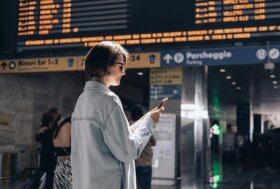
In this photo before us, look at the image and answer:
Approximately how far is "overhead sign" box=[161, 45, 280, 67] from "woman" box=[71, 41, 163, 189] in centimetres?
595

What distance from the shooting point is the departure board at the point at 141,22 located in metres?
6.63

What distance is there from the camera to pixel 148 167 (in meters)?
4.94

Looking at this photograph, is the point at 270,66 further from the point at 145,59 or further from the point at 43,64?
the point at 43,64

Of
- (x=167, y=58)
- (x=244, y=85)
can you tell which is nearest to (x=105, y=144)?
(x=167, y=58)

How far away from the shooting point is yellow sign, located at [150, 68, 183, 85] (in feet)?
32.2

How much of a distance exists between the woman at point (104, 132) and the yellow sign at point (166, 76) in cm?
832

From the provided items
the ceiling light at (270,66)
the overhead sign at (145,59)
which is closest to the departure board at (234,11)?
the ceiling light at (270,66)

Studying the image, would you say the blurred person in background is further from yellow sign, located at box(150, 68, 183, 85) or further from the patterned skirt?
yellow sign, located at box(150, 68, 183, 85)

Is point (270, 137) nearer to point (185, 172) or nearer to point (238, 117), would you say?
point (238, 117)

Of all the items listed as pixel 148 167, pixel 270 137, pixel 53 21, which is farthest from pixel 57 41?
pixel 270 137

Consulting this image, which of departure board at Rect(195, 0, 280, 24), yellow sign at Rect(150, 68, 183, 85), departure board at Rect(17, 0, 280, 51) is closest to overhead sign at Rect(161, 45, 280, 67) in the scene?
departure board at Rect(17, 0, 280, 51)

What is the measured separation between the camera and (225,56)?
291 inches

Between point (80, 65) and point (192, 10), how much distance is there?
263cm

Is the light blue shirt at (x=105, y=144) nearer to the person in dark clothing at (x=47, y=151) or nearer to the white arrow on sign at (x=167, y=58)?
the person in dark clothing at (x=47, y=151)
